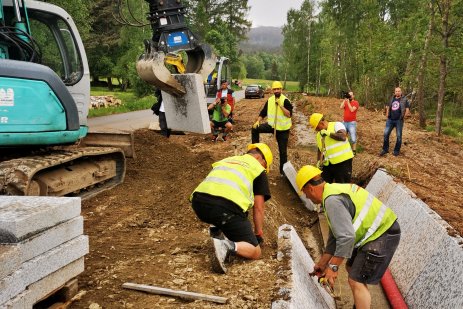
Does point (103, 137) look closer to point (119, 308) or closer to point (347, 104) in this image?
point (119, 308)

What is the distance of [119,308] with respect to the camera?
3.59 metres

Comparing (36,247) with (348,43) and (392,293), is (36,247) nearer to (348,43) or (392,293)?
(392,293)

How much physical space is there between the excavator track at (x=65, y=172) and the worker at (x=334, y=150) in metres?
3.64

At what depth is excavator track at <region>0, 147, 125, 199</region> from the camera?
5.13 metres

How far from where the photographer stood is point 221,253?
4.09 meters

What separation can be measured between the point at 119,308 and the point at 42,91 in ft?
10.2

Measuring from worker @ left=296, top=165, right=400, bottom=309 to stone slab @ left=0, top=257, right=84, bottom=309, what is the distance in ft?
7.13

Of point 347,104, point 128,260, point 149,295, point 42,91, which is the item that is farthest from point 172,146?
point 149,295

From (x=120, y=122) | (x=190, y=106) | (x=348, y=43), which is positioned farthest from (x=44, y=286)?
(x=348, y=43)

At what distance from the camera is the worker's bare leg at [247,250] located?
4.34 metres

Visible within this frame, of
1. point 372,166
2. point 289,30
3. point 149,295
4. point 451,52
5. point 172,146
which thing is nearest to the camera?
point 149,295

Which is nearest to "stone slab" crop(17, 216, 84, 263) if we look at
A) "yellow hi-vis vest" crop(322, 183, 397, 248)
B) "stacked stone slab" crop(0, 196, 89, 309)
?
"stacked stone slab" crop(0, 196, 89, 309)

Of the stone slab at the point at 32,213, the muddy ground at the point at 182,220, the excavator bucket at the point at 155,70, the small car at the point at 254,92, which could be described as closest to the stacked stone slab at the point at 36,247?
the stone slab at the point at 32,213

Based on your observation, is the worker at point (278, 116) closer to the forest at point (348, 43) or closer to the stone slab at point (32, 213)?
the forest at point (348, 43)
